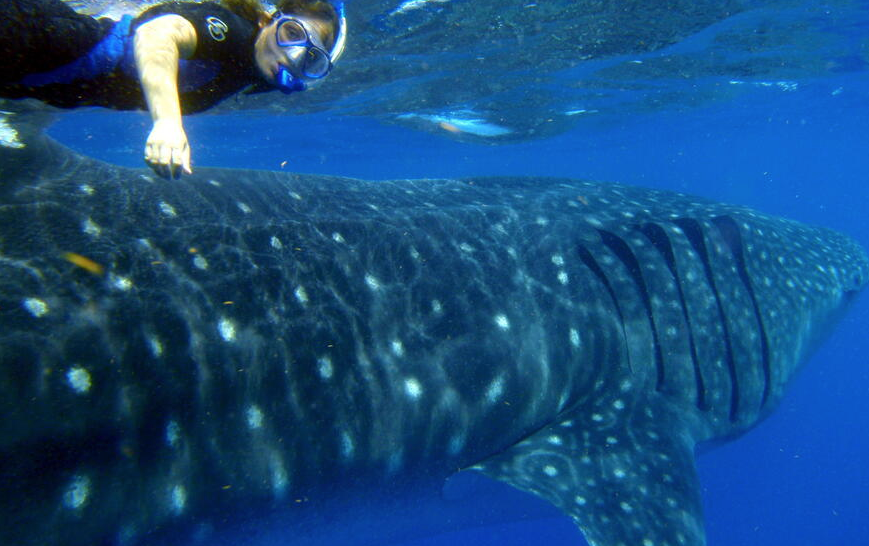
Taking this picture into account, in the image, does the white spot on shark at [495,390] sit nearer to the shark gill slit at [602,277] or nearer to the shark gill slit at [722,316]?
the shark gill slit at [602,277]

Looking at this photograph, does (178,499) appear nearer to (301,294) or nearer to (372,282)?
(301,294)

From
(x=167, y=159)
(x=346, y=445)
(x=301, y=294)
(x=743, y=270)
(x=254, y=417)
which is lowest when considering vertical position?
(x=743, y=270)

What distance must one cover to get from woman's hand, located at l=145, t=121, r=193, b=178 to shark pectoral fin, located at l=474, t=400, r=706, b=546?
2639 mm

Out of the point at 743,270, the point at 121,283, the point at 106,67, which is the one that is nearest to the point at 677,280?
the point at 743,270

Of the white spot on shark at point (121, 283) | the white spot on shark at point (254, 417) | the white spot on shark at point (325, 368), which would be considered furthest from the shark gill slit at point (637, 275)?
the white spot on shark at point (121, 283)

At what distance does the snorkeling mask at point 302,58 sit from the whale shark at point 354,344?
879 mm

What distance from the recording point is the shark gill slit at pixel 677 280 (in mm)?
4527

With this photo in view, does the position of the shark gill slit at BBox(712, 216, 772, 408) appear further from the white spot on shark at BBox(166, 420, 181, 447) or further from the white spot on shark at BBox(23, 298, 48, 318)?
the white spot on shark at BBox(23, 298, 48, 318)

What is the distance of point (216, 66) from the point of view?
3102mm

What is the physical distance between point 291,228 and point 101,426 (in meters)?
1.53

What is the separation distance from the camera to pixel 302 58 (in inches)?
114

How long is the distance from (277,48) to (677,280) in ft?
12.0

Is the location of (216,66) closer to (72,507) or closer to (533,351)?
(72,507)

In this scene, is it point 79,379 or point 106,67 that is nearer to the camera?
point 79,379
